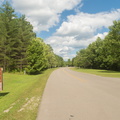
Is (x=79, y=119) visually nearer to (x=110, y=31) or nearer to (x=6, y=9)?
(x=6, y=9)

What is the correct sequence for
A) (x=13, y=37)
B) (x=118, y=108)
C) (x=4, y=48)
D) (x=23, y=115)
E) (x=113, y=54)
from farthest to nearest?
1. (x=113, y=54)
2. (x=13, y=37)
3. (x=4, y=48)
4. (x=118, y=108)
5. (x=23, y=115)

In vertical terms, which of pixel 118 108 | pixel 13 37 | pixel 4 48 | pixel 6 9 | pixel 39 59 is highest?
pixel 6 9

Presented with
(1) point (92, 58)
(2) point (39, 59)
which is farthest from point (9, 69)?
(1) point (92, 58)

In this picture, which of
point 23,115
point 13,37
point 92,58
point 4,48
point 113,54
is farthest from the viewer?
point 92,58

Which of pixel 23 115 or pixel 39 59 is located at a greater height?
pixel 39 59

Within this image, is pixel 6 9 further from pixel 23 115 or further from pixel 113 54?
pixel 113 54

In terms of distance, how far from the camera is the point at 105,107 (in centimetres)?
487

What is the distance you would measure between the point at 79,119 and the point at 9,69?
2857 cm

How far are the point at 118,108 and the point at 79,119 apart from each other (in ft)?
6.71

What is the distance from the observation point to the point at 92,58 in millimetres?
57812

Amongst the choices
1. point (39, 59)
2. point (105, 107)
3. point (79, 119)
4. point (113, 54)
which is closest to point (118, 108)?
point (105, 107)

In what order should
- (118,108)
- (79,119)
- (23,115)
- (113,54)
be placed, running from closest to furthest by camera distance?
(79,119) < (23,115) < (118,108) < (113,54)

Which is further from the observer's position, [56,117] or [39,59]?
[39,59]

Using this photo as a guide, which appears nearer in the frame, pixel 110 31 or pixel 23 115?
pixel 23 115
